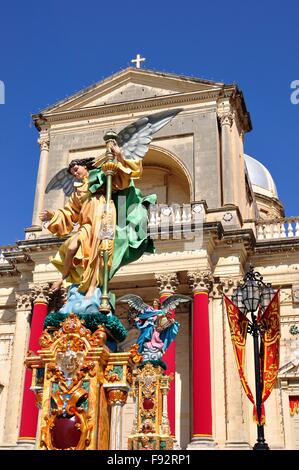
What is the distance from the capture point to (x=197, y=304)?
66.8ft

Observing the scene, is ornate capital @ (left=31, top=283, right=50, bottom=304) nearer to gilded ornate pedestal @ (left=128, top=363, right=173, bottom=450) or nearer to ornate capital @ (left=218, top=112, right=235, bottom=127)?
ornate capital @ (left=218, top=112, right=235, bottom=127)

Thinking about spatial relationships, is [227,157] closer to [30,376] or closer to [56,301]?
[56,301]

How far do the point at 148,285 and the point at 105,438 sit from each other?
16.8 m

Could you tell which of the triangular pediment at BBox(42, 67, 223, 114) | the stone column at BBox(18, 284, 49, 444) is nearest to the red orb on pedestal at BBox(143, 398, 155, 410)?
the stone column at BBox(18, 284, 49, 444)

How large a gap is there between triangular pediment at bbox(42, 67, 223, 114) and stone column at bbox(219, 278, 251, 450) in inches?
427

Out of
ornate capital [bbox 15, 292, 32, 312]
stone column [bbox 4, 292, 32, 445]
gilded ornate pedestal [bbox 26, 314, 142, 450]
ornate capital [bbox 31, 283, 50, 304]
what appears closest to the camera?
gilded ornate pedestal [bbox 26, 314, 142, 450]

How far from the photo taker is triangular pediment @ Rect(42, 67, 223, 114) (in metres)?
25.1

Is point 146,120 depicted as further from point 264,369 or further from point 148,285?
point 148,285

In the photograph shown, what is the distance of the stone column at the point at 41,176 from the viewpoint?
24661mm

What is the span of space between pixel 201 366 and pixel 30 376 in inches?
238

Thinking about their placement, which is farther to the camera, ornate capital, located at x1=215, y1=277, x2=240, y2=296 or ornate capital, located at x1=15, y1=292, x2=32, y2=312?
ornate capital, located at x1=15, y1=292, x2=32, y2=312

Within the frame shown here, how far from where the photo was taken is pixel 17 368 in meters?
22.1

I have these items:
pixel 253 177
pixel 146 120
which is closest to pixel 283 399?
pixel 146 120

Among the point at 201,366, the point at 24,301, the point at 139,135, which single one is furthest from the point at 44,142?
the point at 139,135
